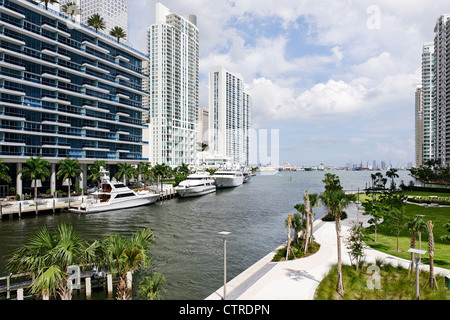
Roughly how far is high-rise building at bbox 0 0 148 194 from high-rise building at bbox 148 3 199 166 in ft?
212

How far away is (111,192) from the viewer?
62.1 meters

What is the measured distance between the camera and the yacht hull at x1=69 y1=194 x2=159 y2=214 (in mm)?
57281

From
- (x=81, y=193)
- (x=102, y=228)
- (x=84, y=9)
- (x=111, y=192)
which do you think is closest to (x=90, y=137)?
(x=81, y=193)

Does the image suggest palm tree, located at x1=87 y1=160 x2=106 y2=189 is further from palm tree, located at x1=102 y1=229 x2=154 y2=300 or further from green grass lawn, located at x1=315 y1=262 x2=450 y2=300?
green grass lawn, located at x1=315 y1=262 x2=450 y2=300

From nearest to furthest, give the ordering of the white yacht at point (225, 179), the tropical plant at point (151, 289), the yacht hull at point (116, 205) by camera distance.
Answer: the tropical plant at point (151, 289) < the yacht hull at point (116, 205) < the white yacht at point (225, 179)

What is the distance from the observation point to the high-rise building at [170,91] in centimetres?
16875

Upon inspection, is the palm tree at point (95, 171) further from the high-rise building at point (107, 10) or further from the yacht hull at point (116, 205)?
the high-rise building at point (107, 10)

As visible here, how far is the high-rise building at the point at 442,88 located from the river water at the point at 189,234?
15556 centimetres

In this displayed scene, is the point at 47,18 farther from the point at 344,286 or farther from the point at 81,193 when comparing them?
the point at 344,286

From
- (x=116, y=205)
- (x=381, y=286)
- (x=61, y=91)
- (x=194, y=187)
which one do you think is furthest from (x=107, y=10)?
(x=381, y=286)

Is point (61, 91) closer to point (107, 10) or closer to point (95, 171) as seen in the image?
point (95, 171)

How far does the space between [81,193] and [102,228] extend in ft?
109

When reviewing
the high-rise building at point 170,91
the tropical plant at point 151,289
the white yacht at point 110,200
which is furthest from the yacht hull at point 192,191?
the high-rise building at point 170,91

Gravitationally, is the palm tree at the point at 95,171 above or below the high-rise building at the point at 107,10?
below
